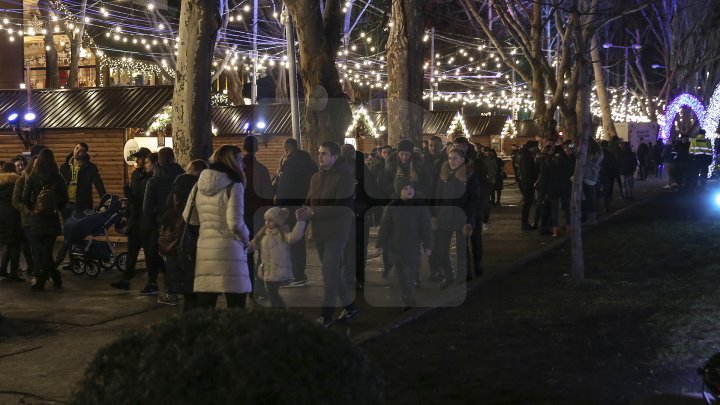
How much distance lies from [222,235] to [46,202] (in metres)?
4.75

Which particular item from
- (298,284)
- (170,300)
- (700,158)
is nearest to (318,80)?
(298,284)

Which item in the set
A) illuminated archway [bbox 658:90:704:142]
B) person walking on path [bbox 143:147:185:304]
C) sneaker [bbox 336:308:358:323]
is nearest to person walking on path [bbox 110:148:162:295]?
person walking on path [bbox 143:147:185:304]

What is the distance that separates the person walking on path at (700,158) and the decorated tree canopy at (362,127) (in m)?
10.2

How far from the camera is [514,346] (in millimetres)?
8664

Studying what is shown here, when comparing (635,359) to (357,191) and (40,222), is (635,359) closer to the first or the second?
(357,191)

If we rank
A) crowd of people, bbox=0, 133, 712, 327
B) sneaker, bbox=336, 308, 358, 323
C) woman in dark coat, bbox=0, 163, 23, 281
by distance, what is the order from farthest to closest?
woman in dark coat, bbox=0, 163, 23, 281, sneaker, bbox=336, 308, 358, 323, crowd of people, bbox=0, 133, 712, 327

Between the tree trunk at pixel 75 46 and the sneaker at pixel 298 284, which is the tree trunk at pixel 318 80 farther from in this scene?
the tree trunk at pixel 75 46

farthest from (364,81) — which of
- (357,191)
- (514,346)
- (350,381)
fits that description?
(350,381)

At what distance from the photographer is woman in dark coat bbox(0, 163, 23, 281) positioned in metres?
12.5

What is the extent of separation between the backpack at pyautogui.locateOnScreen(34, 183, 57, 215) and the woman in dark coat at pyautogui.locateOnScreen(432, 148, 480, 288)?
478 cm

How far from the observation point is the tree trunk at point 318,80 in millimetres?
15367

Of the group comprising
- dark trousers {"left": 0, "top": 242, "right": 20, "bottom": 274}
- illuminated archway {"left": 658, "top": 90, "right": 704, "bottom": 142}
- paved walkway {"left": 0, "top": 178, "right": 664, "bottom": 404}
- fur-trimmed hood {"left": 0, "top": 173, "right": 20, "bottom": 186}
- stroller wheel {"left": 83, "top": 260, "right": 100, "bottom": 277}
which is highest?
illuminated archway {"left": 658, "top": 90, "right": 704, "bottom": 142}

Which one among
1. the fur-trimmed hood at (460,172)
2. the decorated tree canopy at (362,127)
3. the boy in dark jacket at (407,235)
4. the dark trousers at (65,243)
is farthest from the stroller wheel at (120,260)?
the decorated tree canopy at (362,127)

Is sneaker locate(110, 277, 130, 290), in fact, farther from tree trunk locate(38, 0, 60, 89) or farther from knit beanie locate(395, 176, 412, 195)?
tree trunk locate(38, 0, 60, 89)
